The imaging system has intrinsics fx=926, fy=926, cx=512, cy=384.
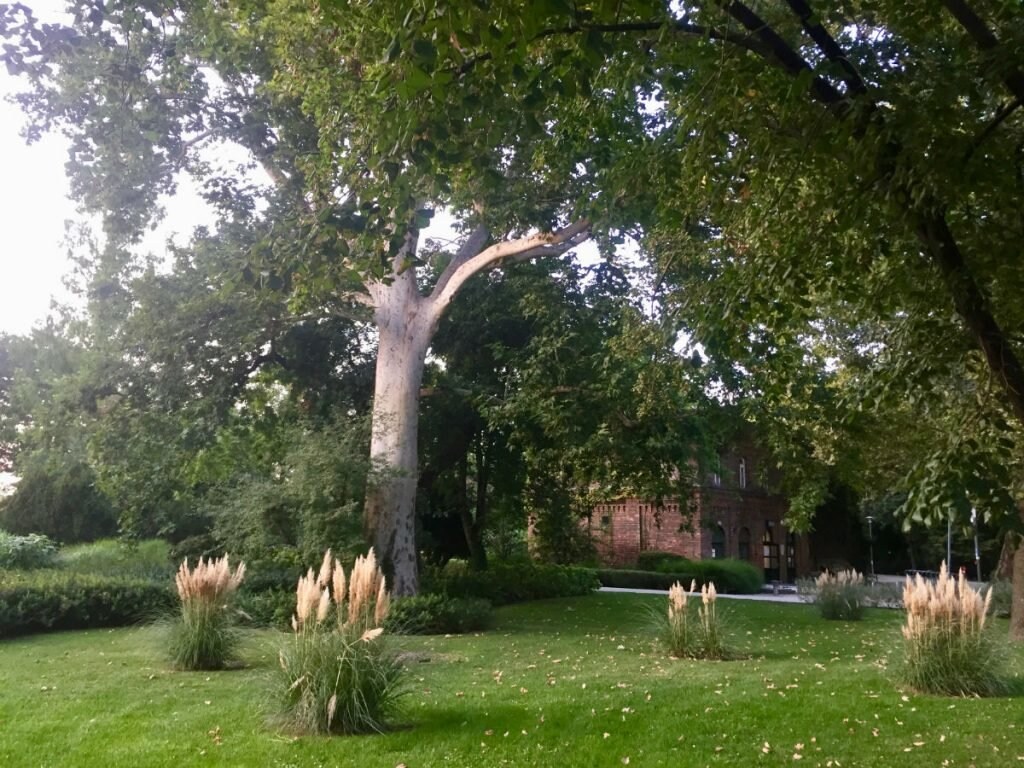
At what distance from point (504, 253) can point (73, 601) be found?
390 inches

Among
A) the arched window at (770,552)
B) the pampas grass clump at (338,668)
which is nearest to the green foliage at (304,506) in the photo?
the pampas grass clump at (338,668)

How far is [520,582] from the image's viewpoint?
23625mm

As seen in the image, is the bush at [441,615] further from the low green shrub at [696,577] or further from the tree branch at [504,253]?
the low green shrub at [696,577]

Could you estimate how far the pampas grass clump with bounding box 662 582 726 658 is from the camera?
12.2 m

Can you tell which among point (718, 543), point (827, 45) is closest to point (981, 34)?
point (827, 45)

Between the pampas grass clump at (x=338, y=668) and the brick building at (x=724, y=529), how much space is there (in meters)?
25.8

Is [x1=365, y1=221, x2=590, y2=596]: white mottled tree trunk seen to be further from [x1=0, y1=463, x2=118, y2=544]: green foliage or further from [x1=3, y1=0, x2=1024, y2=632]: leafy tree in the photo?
[x1=0, y1=463, x2=118, y2=544]: green foliage

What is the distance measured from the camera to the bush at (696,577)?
31.6 m

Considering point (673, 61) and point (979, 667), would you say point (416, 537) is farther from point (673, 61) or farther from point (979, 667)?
point (673, 61)

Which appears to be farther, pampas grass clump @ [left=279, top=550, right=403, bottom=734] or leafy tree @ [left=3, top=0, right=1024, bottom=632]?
pampas grass clump @ [left=279, top=550, right=403, bottom=734]

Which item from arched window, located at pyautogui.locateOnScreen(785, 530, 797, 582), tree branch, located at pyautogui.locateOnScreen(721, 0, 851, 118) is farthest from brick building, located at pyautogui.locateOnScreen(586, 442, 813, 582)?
tree branch, located at pyautogui.locateOnScreen(721, 0, 851, 118)

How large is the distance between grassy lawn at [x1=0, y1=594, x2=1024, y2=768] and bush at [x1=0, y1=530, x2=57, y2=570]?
10.1 meters

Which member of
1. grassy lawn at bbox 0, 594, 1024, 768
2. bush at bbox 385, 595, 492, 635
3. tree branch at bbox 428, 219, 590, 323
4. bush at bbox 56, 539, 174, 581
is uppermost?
tree branch at bbox 428, 219, 590, 323

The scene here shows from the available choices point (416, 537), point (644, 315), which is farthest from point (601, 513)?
point (644, 315)
